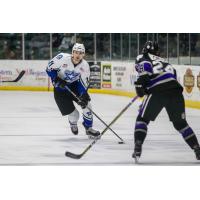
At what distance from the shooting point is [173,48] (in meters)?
16.5

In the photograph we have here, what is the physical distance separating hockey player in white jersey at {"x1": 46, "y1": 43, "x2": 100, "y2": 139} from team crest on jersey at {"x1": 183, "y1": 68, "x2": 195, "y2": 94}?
4.59 meters

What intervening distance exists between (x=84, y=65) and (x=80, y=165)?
2.21 m

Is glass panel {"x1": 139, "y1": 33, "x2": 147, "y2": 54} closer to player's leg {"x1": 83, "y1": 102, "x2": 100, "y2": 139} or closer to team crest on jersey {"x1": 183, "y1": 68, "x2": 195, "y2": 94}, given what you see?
team crest on jersey {"x1": 183, "y1": 68, "x2": 195, "y2": 94}

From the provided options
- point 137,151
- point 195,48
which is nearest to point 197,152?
point 137,151

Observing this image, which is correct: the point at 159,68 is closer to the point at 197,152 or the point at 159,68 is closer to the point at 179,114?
the point at 179,114

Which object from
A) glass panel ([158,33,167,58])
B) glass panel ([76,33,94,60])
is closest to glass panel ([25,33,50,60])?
A: glass panel ([76,33,94,60])

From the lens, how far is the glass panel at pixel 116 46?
19.4m

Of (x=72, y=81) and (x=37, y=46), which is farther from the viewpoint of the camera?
(x=37, y=46)

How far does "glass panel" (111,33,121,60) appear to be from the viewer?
765 inches

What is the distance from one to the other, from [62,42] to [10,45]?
1583 millimetres

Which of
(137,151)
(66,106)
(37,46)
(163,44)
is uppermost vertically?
(163,44)

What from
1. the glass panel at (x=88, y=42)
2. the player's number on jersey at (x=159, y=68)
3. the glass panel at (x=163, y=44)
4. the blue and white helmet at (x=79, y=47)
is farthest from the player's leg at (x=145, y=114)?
the glass panel at (x=88, y=42)

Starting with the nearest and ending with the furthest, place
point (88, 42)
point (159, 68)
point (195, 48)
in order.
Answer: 1. point (159, 68)
2. point (195, 48)
3. point (88, 42)

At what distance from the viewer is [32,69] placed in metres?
20.8
